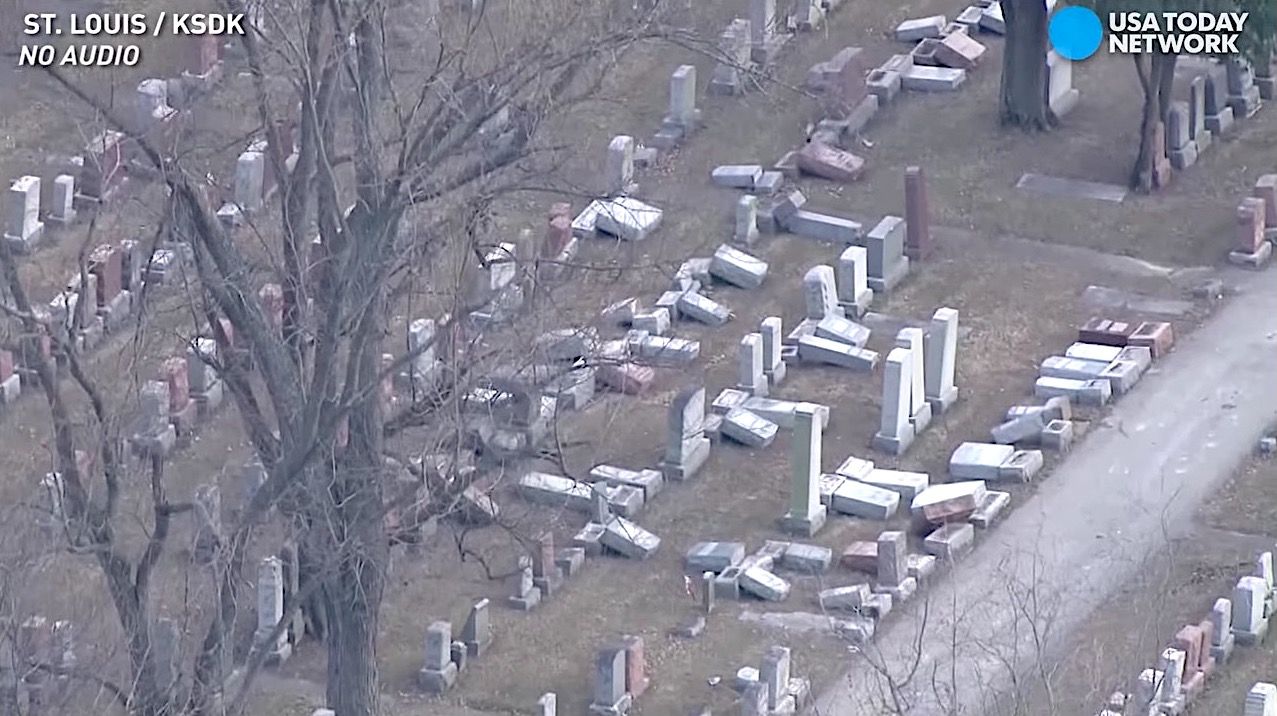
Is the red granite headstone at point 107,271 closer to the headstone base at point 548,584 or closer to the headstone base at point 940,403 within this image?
the headstone base at point 548,584

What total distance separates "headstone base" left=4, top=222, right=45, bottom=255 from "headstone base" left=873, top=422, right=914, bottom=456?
25.2ft

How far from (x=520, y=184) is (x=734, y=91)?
1186 centimetres

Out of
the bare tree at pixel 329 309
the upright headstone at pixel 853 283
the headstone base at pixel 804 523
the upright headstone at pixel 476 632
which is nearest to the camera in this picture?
the bare tree at pixel 329 309

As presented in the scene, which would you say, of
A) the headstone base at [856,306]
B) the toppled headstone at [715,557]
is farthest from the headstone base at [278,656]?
the headstone base at [856,306]

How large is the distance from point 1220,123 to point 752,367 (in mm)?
6644

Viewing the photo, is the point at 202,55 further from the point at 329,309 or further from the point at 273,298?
the point at 329,309

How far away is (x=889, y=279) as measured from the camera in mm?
27156

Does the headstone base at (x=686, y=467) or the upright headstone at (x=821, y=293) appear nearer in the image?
the headstone base at (x=686, y=467)

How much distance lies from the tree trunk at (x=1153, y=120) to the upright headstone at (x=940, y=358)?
438 centimetres

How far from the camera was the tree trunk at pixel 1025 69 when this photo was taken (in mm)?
29609

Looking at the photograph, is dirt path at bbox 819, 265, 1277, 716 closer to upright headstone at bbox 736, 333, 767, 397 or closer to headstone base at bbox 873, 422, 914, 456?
headstone base at bbox 873, 422, 914, 456

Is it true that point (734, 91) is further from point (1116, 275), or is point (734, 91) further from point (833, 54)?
point (1116, 275)

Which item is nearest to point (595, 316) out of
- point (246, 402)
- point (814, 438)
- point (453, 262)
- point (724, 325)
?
point (724, 325)

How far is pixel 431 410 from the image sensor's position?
64.8 feet
